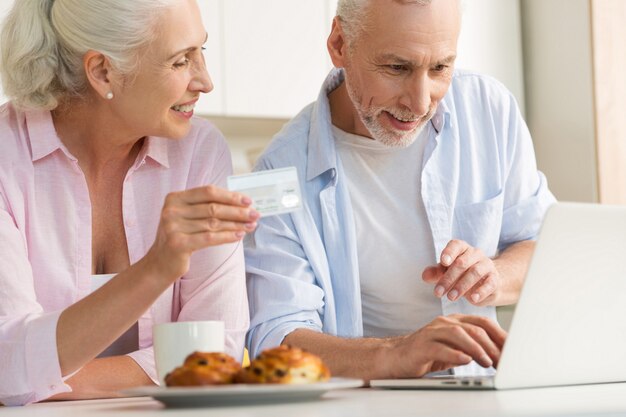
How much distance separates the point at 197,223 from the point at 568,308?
1.43 feet

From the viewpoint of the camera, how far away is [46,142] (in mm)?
1593

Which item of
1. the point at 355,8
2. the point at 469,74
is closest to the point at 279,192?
the point at 355,8

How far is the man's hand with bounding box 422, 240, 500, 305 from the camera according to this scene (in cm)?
145

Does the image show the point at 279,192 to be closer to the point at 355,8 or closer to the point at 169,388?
the point at 169,388

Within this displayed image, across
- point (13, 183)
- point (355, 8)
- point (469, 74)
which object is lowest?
point (13, 183)

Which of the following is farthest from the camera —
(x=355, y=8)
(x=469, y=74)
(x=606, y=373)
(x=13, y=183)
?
(x=469, y=74)

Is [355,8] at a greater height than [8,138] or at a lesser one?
greater

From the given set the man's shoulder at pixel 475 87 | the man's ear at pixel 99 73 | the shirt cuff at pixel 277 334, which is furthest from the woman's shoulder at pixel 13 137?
the man's shoulder at pixel 475 87

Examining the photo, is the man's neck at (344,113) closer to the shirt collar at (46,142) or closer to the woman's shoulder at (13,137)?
the shirt collar at (46,142)

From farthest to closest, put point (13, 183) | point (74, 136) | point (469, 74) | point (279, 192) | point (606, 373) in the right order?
point (469, 74), point (74, 136), point (13, 183), point (606, 373), point (279, 192)

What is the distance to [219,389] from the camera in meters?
0.87

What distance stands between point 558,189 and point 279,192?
2.40 metres

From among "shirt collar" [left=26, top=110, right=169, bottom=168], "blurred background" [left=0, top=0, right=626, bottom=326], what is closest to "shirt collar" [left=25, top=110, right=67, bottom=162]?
"shirt collar" [left=26, top=110, right=169, bottom=168]

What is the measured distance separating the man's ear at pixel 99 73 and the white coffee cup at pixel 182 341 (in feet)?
2.13
